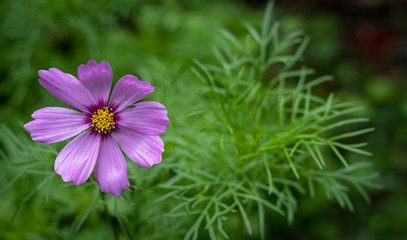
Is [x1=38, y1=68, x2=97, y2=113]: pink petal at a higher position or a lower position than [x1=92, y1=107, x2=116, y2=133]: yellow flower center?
higher

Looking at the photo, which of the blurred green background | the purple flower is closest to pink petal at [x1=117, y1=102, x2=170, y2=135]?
the purple flower

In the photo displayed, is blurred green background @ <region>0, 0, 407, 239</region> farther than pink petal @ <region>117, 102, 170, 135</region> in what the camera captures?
Yes

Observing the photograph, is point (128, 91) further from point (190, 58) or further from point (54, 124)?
point (190, 58)

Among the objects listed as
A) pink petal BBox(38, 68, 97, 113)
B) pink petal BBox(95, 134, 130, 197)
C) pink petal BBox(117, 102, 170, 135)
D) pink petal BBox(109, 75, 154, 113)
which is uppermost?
pink petal BBox(38, 68, 97, 113)

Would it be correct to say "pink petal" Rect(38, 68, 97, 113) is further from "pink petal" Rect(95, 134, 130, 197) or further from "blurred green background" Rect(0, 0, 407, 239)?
"blurred green background" Rect(0, 0, 407, 239)

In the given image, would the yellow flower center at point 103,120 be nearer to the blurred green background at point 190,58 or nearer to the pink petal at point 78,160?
the pink petal at point 78,160

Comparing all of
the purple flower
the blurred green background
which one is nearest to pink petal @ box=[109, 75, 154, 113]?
the purple flower

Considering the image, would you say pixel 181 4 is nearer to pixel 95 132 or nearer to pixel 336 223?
pixel 336 223

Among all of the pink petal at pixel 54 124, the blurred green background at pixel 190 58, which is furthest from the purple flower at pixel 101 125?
the blurred green background at pixel 190 58

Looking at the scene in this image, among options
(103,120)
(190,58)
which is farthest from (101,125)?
(190,58)
